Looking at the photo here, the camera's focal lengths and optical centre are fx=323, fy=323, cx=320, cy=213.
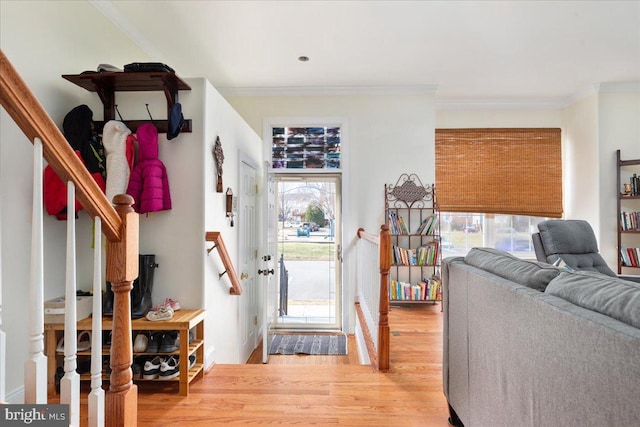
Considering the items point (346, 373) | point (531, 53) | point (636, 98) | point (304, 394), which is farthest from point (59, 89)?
point (636, 98)

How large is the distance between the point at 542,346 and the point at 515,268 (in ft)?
1.32

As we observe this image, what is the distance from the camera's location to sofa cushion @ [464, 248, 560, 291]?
1.19 m

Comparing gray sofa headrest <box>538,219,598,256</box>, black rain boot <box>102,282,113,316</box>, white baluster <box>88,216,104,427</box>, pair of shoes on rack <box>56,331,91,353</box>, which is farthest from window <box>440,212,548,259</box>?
white baluster <box>88,216,104,427</box>

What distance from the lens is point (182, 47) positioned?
3.24m

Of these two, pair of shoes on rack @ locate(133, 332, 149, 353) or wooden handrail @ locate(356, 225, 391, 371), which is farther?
wooden handrail @ locate(356, 225, 391, 371)

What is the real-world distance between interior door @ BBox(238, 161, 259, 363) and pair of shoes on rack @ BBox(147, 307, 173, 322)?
3.69 feet

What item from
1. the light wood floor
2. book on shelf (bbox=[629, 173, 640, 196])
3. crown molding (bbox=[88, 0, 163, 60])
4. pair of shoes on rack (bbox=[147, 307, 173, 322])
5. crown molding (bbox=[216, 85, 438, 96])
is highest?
crown molding (bbox=[88, 0, 163, 60])

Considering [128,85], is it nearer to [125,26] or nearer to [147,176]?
[147,176]

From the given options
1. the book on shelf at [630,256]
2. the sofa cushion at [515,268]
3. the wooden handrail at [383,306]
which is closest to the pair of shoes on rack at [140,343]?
the wooden handrail at [383,306]

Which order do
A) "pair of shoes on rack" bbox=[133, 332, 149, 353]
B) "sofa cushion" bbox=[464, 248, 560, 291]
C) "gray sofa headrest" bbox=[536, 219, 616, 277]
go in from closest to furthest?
"sofa cushion" bbox=[464, 248, 560, 291] < "pair of shoes on rack" bbox=[133, 332, 149, 353] < "gray sofa headrest" bbox=[536, 219, 616, 277]

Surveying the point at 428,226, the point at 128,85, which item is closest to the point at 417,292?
the point at 428,226

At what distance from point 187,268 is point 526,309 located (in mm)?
1975

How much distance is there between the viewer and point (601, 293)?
0.92 m

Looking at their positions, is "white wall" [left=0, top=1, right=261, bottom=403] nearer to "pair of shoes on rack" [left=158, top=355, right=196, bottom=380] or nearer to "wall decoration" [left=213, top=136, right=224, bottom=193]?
"wall decoration" [left=213, top=136, right=224, bottom=193]
